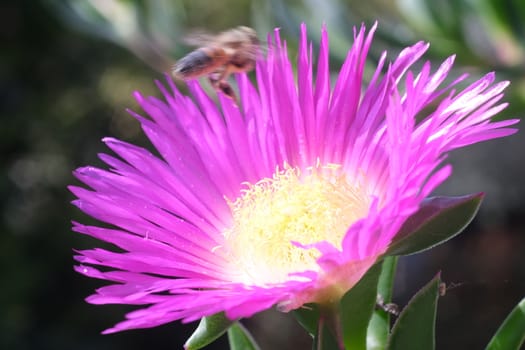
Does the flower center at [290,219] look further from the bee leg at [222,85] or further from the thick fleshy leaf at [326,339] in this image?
the thick fleshy leaf at [326,339]

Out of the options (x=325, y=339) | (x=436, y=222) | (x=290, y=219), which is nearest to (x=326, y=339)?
(x=325, y=339)

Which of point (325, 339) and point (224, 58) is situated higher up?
point (224, 58)

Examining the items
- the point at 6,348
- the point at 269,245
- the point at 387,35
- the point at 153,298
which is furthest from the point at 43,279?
the point at 153,298

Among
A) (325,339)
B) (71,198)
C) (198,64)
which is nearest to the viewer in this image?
(325,339)

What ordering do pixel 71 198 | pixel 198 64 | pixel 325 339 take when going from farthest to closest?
pixel 71 198
pixel 198 64
pixel 325 339

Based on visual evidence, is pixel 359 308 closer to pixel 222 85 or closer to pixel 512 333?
pixel 512 333

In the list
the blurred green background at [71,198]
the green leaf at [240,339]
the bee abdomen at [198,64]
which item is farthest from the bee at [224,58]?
the blurred green background at [71,198]

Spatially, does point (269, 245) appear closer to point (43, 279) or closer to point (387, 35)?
point (387, 35)

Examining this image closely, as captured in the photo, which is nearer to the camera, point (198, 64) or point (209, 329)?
point (209, 329)
